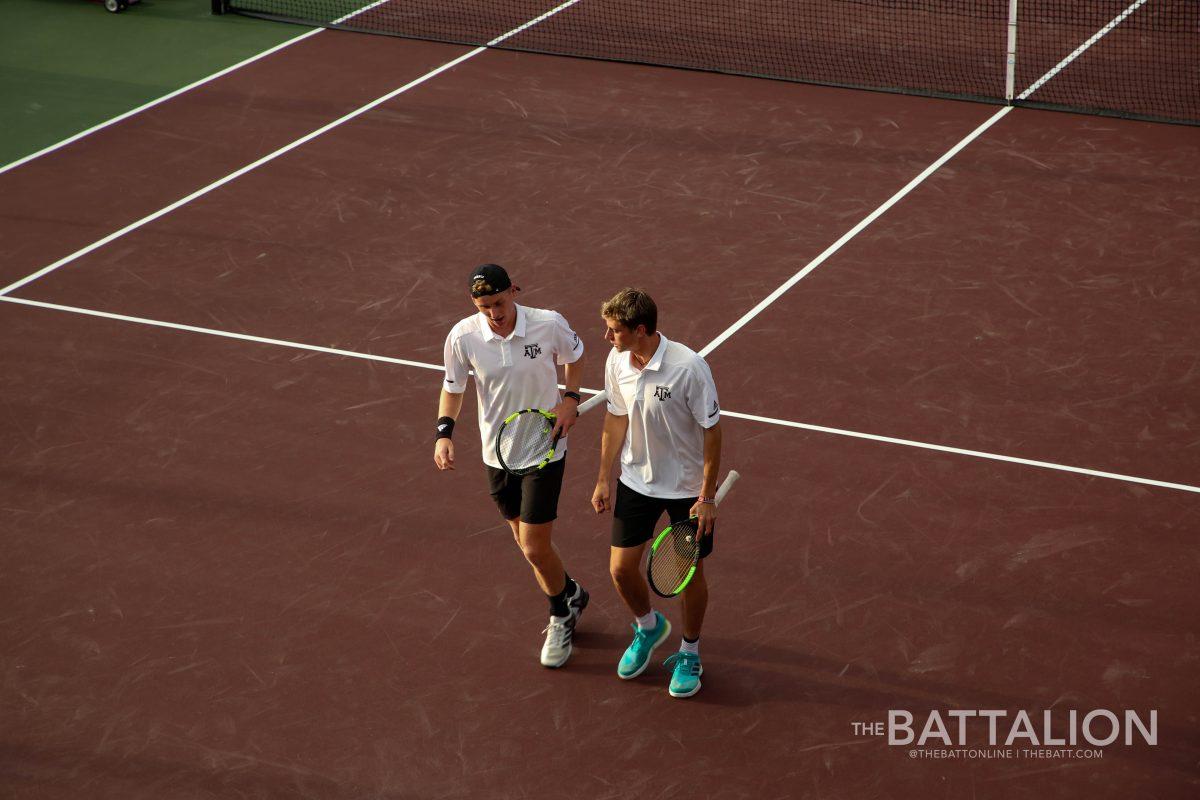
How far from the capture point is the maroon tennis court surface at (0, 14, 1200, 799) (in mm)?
6625

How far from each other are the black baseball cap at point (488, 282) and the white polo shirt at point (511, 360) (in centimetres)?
17

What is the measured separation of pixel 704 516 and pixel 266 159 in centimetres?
815

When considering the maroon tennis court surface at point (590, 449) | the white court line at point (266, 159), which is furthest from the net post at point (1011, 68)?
the white court line at point (266, 159)

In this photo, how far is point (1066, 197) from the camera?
39.9 feet

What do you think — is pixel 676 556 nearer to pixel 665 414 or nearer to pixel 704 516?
pixel 704 516

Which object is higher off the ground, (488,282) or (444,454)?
(488,282)

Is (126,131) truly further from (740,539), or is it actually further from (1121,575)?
(1121,575)

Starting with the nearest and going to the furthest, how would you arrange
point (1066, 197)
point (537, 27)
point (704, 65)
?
point (1066, 197)
point (704, 65)
point (537, 27)

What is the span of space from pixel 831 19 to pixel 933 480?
958cm

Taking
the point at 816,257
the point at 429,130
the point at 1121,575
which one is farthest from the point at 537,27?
the point at 1121,575

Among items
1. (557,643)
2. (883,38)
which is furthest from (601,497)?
(883,38)

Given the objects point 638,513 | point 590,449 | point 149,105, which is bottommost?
point 590,449

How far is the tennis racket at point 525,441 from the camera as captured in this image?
6648mm

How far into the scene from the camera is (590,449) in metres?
8.91
